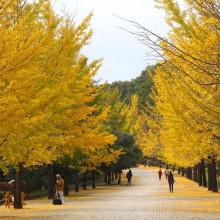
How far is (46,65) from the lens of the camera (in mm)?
16016

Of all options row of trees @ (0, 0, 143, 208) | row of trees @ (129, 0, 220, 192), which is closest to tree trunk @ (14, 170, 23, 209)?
row of trees @ (0, 0, 143, 208)

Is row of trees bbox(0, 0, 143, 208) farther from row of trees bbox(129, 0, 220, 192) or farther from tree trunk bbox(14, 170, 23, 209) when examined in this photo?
row of trees bbox(129, 0, 220, 192)

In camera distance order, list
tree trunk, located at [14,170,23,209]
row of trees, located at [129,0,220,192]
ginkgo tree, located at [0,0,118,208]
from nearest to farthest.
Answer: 1. row of trees, located at [129,0,220,192]
2. ginkgo tree, located at [0,0,118,208]
3. tree trunk, located at [14,170,23,209]

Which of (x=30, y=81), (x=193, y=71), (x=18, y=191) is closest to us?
(x=30, y=81)

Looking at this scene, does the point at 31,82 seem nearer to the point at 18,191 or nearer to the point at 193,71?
the point at 193,71

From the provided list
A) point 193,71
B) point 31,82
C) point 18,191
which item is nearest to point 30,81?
point 31,82

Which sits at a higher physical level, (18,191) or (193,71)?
(193,71)

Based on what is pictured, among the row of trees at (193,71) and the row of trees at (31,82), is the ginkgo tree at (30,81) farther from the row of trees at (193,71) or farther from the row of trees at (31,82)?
the row of trees at (193,71)

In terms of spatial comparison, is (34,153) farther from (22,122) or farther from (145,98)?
(145,98)

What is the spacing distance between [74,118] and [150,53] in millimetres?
13683

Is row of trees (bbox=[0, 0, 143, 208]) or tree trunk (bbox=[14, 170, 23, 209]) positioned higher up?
row of trees (bbox=[0, 0, 143, 208])

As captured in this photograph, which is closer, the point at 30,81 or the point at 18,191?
the point at 30,81

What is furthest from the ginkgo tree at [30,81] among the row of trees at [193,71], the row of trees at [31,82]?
the row of trees at [193,71]

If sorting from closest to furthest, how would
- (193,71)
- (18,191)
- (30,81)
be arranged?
(30,81), (193,71), (18,191)
